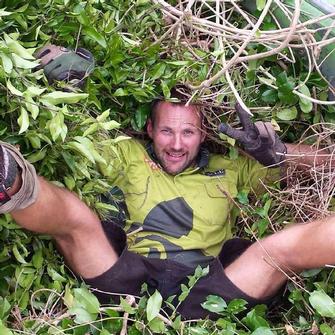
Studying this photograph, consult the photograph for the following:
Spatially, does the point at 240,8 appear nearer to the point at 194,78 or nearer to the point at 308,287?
the point at 194,78

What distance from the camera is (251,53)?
2561mm

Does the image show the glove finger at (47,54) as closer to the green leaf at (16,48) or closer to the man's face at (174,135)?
the green leaf at (16,48)

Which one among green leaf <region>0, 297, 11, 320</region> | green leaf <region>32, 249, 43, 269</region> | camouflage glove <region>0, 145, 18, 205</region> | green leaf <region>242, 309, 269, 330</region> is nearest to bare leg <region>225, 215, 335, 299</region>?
green leaf <region>242, 309, 269, 330</region>

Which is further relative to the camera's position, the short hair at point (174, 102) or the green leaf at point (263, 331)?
the short hair at point (174, 102)

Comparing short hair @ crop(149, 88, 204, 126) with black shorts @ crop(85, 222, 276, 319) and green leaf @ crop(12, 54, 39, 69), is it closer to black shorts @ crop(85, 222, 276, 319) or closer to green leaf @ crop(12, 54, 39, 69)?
black shorts @ crop(85, 222, 276, 319)

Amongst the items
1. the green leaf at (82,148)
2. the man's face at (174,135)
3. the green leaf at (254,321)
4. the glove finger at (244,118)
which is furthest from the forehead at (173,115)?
the green leaf at (254,321)

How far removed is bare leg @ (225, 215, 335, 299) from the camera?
7.09ft

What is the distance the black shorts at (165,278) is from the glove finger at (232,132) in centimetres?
35

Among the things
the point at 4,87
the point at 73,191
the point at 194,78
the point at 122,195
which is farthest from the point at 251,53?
the point at 4,87

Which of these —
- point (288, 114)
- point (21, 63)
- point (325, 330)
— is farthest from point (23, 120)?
point (288, 114)

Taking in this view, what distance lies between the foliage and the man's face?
0.07 meters

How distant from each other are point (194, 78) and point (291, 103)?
355 mm

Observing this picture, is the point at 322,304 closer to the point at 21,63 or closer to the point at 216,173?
the point at 216,173

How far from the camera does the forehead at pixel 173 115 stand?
2.62 m
